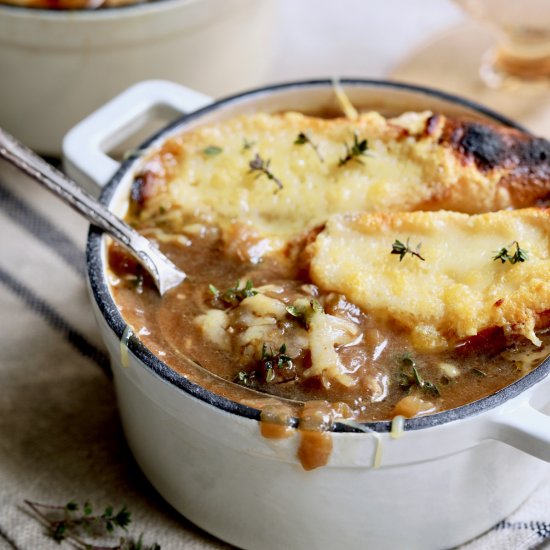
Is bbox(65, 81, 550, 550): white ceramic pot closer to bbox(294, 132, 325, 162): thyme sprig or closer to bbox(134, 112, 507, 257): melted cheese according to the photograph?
bbox(134, 112, 507, 257): melted cheese

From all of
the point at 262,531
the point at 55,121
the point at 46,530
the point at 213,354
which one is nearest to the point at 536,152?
the point at 213,354

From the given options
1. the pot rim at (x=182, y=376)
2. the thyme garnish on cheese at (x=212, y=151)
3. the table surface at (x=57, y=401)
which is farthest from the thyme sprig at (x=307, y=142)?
the table surface at (x=57, y=401)

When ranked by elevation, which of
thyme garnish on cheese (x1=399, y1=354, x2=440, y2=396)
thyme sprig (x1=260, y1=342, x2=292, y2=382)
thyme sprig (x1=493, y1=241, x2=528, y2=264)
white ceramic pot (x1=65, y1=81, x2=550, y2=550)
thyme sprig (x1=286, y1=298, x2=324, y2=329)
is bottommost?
white ceramic pot (x1=65, y1=81, x2=550, y2=550)

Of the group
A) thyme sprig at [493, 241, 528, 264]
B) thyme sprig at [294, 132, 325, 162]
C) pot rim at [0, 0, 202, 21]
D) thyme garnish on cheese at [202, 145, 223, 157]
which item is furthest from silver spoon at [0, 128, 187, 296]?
pot rim at [0, 0, 202, 21]

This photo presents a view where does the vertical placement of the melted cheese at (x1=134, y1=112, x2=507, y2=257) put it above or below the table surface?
above

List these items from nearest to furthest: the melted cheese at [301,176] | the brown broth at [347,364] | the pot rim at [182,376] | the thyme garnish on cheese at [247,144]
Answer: the pot rim at [182,376] < the brown broth at [347,364] < the melted cheese at [301,176] < the thyme garnish on cheese at [247,144]

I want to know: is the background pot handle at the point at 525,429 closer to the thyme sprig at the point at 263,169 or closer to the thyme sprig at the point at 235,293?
the thyme sprig at the point at 235,293
